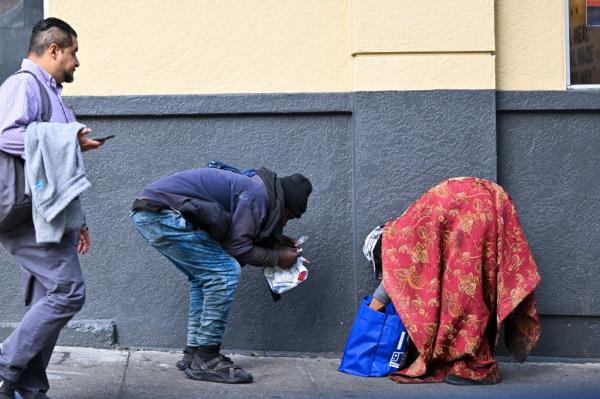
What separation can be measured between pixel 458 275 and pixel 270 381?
120 centimetres

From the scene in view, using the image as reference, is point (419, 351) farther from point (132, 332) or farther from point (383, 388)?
point (132, 332)

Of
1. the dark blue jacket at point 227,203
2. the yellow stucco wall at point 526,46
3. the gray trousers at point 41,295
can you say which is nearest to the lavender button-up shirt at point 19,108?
the gray trousers at point 41,295

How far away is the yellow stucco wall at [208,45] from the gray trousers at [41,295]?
1805 mm

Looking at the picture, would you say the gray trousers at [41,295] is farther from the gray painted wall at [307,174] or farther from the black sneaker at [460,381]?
the black sneaker at [460,381]

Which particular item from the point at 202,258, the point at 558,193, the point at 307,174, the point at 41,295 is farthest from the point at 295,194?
the point at 558,193

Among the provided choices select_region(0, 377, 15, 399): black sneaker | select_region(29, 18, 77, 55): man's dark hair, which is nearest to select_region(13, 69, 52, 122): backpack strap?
select_region(29, 18, 77, 55): man's dark hair

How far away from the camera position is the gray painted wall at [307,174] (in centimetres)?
607

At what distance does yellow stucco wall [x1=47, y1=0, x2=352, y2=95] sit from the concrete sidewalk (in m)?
1.66

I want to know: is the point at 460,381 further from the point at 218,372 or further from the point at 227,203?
the point at 227,203

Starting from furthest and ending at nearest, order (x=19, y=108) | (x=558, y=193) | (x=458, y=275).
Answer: (x=558, y=193) → (x=458, y=275) → (x=19, y=108)

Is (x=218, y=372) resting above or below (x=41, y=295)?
below

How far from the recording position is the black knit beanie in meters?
5.34

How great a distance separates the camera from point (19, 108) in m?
4.30

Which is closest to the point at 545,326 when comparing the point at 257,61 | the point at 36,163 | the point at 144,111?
the point at 257,61
